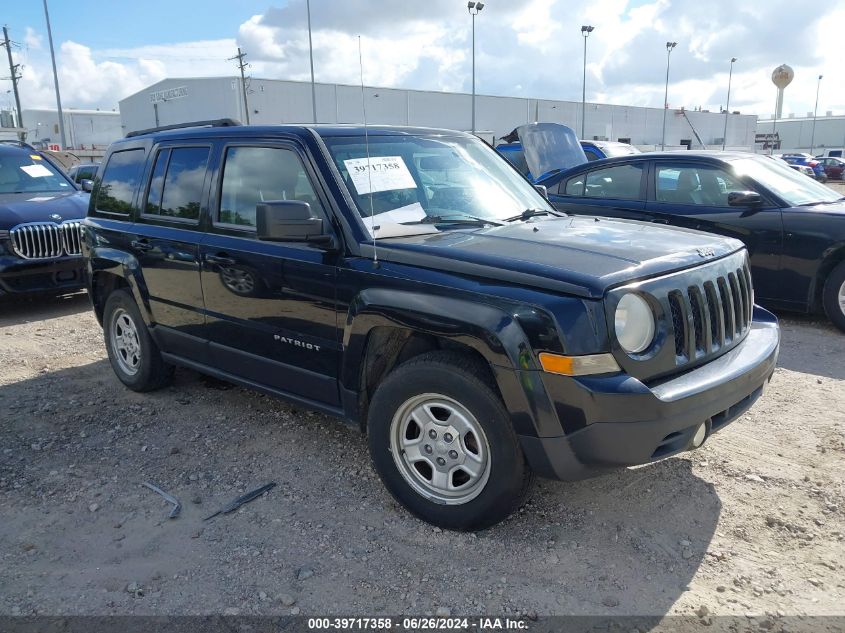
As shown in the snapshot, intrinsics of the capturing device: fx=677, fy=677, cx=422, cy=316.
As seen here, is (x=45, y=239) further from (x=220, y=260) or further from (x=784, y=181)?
(x=784, y=181)

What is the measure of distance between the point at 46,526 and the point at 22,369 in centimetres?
298

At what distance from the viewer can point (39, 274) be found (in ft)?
24.8

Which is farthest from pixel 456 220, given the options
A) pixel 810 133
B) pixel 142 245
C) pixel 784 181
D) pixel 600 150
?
pixel 810 133

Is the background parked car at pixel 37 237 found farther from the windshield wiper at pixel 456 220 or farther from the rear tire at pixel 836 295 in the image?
the rear tire at pixel 836 295

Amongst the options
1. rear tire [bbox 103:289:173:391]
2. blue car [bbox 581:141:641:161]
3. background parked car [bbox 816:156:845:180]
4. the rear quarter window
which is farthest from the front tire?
background parked car [bbox 816:156:845:180]

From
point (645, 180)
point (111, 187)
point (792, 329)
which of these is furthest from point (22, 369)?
point (792, 329)

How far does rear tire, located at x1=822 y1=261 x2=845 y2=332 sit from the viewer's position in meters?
6.16

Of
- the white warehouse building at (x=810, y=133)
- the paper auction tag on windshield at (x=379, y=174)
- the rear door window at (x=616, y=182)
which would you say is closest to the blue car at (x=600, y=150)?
the rear door window at (x=616, y=182)

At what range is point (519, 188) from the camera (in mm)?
4359

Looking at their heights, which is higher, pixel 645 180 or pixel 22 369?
pixel 645 180

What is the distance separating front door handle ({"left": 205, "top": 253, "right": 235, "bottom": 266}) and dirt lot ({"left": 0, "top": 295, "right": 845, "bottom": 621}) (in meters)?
1.13

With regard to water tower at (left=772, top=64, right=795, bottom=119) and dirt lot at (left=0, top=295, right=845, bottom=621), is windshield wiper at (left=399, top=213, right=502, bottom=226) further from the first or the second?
water tower at (left=772, top=64, right=795, bottom=119)

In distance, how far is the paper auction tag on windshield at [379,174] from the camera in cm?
357

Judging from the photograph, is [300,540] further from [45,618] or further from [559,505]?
[559,505]
